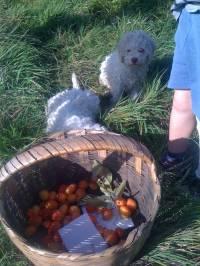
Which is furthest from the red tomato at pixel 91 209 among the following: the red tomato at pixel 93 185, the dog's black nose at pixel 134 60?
the dog's black nose at pixel 134 60

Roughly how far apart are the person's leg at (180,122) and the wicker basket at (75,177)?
1.00 feet

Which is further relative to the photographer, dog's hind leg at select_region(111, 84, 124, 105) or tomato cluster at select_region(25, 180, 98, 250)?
dog's hind leg at select_region(111, 84, 124, 105)

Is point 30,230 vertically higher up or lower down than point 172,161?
lower down

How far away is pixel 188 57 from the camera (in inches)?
89.5

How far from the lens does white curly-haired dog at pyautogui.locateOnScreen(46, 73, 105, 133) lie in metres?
2.91

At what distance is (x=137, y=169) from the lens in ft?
8.39

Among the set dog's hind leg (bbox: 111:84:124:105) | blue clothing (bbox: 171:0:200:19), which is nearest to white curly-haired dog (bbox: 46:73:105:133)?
dog's hind leg (bbox: 111:84:124:105)

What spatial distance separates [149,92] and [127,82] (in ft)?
0.96

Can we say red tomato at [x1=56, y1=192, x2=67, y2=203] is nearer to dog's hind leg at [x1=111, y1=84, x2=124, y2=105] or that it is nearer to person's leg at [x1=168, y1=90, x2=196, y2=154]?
person's leg at [x1=168, y1=90, x2=196, y2=154]

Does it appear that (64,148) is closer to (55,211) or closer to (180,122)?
(55,211)

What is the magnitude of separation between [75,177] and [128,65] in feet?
3.48

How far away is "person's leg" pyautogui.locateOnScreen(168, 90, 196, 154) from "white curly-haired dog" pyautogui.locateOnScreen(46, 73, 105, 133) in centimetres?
41

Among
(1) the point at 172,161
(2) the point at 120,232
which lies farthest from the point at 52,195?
(1) the point at 172,161

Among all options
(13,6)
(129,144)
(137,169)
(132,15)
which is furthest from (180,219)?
(13,6)
